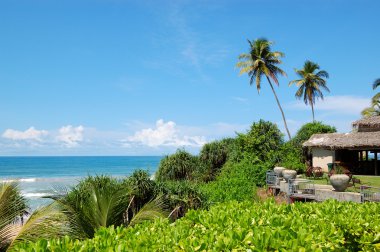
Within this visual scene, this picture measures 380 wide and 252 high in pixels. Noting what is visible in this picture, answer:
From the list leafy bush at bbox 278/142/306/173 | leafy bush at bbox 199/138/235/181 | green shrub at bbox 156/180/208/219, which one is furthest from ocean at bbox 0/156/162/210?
leafy bush at bbox 278/142/306/173

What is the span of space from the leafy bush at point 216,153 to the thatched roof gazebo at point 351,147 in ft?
21.0

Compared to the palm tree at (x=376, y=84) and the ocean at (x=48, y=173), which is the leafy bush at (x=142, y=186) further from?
the palm tree at (x=376, y=84)

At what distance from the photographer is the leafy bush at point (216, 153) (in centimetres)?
2928

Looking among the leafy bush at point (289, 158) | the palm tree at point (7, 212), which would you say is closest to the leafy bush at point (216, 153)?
the leafy bush at point (289, 158)

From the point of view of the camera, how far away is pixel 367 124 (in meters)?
30.5

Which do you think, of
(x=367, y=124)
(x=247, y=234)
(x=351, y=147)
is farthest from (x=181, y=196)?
(x=367, y=124)

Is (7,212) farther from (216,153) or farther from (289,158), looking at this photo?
(216,153)

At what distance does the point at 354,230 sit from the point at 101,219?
3.83 metres

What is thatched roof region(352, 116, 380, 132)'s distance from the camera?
3024cm

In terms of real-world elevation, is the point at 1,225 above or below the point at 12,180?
below

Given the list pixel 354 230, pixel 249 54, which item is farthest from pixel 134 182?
pixel 249 54

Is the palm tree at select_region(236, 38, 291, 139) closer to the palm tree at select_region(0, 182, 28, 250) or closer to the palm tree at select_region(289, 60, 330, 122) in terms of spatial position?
the palm tree at select_region(289, 60, 330, 122)

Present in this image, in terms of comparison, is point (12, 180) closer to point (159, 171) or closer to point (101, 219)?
point (101, 219)

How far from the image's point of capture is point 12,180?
542 centimetres
